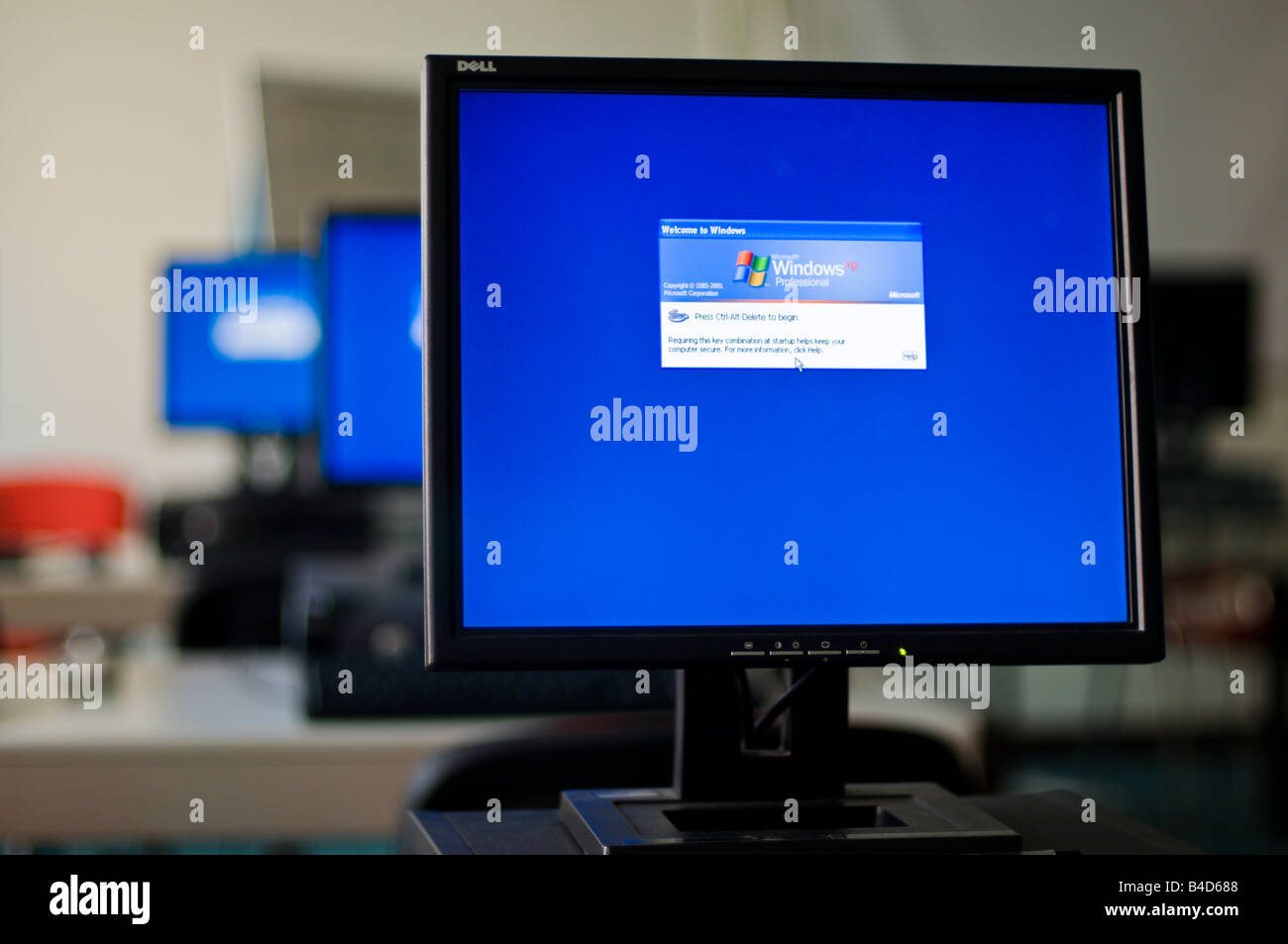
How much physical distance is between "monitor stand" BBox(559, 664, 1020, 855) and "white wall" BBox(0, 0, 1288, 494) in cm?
333

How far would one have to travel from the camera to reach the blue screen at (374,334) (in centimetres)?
164

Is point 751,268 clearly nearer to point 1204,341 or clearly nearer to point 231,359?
point 231,359

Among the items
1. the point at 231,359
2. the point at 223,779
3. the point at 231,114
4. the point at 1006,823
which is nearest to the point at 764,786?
the point at 1006,823

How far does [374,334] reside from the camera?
1.65 m

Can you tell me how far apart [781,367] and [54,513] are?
324 cm

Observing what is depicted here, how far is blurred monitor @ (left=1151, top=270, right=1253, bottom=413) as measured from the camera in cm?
383

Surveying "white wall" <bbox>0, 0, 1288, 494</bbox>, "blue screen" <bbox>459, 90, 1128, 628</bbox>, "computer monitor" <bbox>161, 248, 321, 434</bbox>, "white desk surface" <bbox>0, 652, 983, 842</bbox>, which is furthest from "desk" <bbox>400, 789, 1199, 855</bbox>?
"white wall" <bbox>0, 0, 1288, 494</bbox>

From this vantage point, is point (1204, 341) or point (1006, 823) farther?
point (1204, 341)

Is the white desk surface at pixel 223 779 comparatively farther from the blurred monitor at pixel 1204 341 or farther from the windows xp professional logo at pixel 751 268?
the blurred monitor at pixel 1204 341

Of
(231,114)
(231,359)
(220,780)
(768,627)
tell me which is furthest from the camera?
(231,114)

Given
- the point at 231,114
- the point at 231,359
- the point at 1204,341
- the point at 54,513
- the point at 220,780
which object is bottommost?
the point at 220,780

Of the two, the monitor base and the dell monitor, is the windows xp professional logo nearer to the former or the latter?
the dell monitor

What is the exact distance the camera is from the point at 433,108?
0.69m
